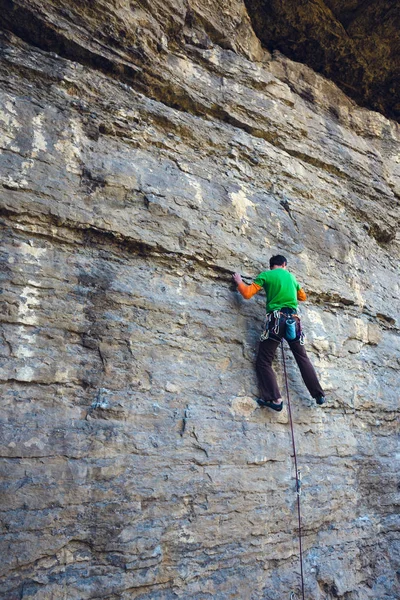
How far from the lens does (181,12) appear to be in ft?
21.4

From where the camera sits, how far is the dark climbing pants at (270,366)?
5199mm

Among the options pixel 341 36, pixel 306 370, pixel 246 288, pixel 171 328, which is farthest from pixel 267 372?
pixel 341 36

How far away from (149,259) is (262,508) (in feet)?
8.97

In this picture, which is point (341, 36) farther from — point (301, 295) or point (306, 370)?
point (306, 370)

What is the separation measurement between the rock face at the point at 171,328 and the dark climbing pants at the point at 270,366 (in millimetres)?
149

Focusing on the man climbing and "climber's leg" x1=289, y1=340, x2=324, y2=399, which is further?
"climber's leg" x1=289, y1=340, x2=324, y2=399

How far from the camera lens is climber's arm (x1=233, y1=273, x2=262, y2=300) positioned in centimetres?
541

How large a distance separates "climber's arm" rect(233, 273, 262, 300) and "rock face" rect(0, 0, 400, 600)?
18 cm

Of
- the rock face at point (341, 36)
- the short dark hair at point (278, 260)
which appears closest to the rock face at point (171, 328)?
the short dark hair at point (278, 260)

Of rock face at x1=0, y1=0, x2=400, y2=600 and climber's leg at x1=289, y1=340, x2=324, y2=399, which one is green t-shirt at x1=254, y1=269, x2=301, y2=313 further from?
climber's leg at x1=289, y1=340, x2=324, y2=399

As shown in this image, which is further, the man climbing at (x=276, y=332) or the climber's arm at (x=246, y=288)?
the climber's arm at (x=246, y=288)

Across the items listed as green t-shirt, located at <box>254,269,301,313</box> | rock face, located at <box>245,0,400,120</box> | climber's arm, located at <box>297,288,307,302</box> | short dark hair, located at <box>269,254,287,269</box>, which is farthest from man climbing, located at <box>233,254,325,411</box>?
rock face, located at <box>245,0,400,120</box>

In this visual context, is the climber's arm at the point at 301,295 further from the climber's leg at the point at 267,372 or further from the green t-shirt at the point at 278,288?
the climber's leg at the point at 267,372

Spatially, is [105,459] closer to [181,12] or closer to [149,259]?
[149,259]
